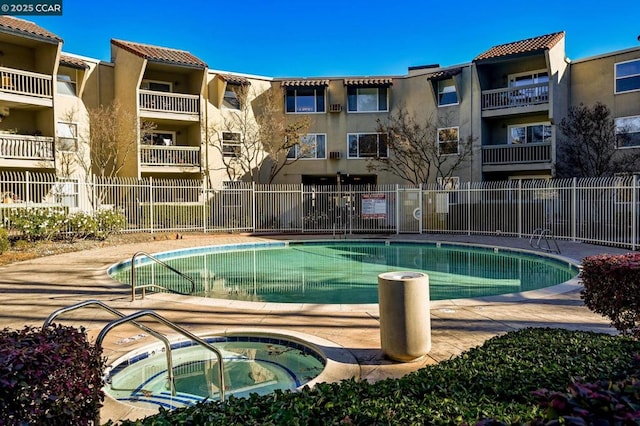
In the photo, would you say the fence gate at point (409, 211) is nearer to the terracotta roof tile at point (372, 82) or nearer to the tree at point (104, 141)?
the terracotta roof tile at point (372, 82)

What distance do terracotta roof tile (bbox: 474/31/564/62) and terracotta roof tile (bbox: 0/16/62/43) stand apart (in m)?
20.3

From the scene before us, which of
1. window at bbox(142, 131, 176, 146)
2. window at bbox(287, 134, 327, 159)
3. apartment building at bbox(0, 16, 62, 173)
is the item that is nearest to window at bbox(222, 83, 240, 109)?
window at bbox(142, 131, 176, 146)

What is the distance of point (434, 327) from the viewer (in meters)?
6.96

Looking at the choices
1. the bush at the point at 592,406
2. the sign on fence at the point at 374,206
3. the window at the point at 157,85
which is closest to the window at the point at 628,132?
the sign on fence at the point at 374,206

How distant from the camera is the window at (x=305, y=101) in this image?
95.0 feet

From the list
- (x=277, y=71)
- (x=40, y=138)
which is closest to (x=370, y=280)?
(x=40, y=138)

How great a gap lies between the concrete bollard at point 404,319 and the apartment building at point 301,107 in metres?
20.3

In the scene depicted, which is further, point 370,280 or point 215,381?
point 370,280

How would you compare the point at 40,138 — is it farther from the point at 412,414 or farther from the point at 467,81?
the point at 412,414

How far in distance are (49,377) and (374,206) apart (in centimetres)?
2105

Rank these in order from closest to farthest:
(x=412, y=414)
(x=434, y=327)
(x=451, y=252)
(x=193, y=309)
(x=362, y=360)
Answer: (x=412, y=414) → (x=362, y=360) → (x=434, y=327) → (x=193, y=309) → (x=451, y=252)

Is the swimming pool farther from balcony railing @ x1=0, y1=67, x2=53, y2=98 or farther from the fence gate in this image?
balcony railing @ x1=0, y1=67, x2=53, y2=98

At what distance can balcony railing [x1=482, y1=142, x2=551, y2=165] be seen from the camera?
78.4ft

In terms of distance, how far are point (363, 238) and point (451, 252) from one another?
428cm
